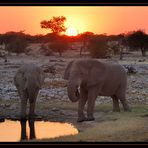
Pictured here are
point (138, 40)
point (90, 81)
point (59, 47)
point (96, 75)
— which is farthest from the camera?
point (138, 40)

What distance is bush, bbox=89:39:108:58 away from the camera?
159 ft

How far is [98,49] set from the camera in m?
49.0

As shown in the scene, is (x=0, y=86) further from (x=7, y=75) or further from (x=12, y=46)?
(x=12, y=46)

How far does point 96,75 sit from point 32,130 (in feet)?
8.02

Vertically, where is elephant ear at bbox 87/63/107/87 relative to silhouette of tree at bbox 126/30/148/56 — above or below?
below

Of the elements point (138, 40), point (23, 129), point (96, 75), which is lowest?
point (23, 129)

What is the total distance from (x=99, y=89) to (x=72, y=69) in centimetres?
115

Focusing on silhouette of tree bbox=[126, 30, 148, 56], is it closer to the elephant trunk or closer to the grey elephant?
the grey elephant

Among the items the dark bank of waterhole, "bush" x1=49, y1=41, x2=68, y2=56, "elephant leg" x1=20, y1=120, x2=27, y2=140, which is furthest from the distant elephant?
"bush" x1=49, y1=41, x2=68, y2=56

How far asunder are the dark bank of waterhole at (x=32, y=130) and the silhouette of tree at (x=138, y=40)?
41.7 m

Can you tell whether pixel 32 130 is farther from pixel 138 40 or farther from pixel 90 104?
pixel 138 40

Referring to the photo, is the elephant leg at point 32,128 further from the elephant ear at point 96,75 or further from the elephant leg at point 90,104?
the elephant ear at point 96,75

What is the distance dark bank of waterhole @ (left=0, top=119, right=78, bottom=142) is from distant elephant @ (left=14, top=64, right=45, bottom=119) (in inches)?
16.3

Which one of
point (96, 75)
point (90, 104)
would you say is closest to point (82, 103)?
point (90, 104)
